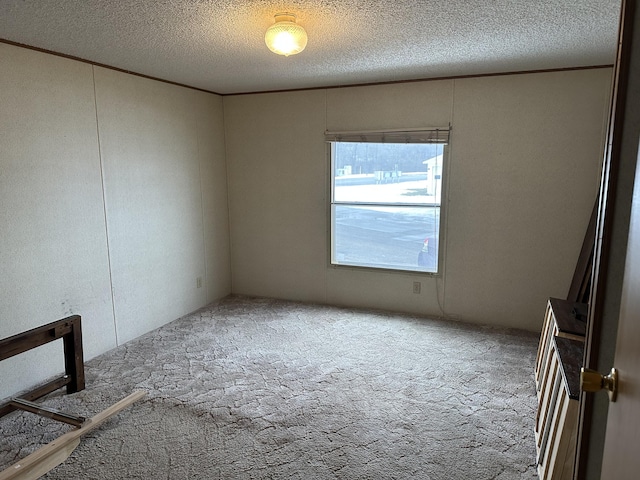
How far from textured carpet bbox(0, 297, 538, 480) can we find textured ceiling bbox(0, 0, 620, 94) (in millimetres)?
2312

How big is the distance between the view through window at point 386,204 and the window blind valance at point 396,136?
0.18 ft

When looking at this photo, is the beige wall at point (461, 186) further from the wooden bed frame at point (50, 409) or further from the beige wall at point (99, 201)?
the wooden bed frame at point (50, 409)

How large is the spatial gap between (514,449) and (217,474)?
1.56 metres

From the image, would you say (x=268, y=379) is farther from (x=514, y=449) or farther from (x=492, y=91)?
(x=492, y=91)

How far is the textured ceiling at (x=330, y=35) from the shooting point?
2262 millimetres

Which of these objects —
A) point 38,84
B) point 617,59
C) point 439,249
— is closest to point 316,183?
point 439,249

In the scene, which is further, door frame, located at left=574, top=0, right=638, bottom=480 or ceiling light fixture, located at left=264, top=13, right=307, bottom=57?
ceiling light fixture, located at left=264, top=13, right=307, bottom=57

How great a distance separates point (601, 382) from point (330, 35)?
7.95ft

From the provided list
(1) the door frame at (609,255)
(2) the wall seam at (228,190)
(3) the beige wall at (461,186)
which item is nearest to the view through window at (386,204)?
(3) the beige wall at (461,186)

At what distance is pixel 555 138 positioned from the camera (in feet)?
12.4

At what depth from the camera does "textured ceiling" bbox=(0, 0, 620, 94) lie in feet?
7.42

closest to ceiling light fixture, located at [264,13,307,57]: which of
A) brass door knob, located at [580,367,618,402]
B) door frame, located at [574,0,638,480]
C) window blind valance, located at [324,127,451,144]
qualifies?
door frame, located at [574,0,638,480]

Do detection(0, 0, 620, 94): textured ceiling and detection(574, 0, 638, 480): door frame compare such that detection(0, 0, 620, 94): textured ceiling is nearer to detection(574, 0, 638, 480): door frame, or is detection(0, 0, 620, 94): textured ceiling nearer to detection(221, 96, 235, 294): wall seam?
detection(221, 96, 235, 294): wall seam

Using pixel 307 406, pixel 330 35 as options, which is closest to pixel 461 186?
pixel 330 35
